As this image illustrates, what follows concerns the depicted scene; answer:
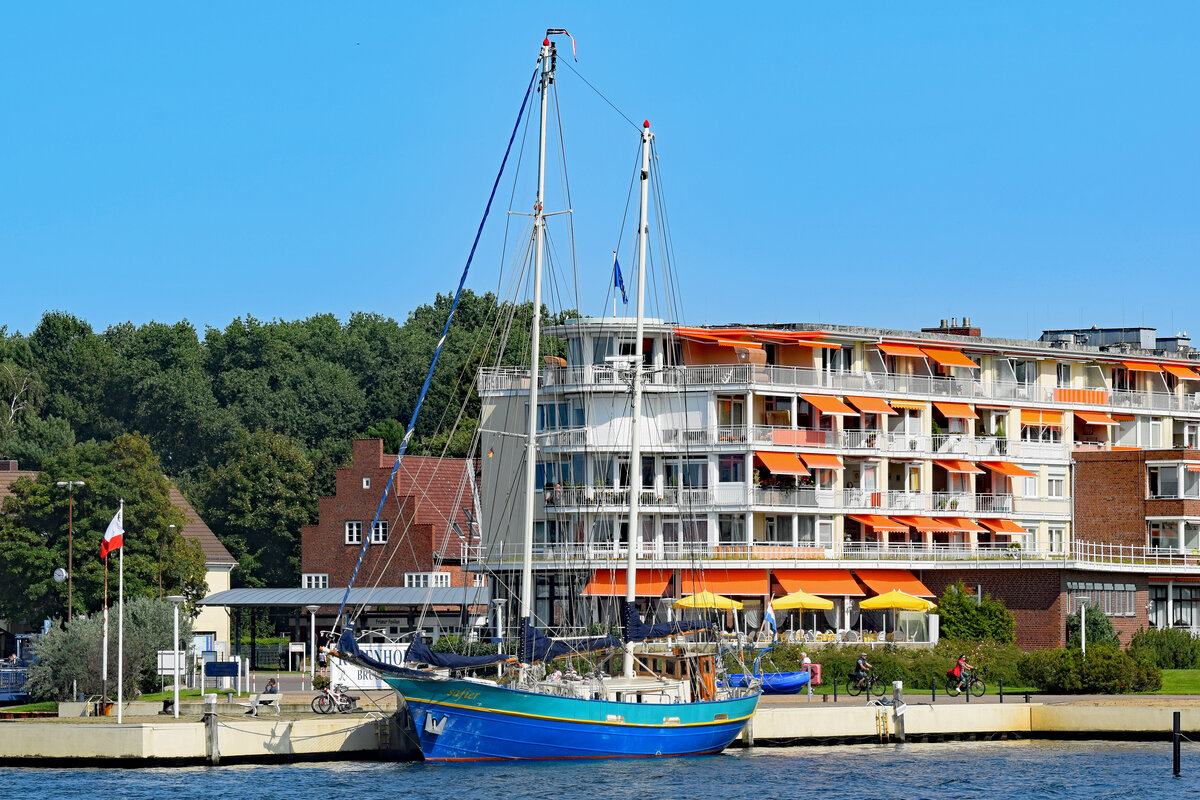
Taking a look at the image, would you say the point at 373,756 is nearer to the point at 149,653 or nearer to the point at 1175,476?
the point at 149,653

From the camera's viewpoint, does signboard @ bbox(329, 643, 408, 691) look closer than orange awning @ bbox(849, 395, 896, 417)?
Yes

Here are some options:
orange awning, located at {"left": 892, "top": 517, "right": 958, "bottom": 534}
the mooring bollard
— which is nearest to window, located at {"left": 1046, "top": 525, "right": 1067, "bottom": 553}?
orange awning, located at {"left": 892, "top": 517, "right": 958, "bottom": 534}

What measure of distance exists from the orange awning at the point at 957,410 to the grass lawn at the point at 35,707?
45.0 m

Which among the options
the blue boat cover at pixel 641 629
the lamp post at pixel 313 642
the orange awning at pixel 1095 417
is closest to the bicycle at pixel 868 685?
the blue boat cover at pixel 641 629

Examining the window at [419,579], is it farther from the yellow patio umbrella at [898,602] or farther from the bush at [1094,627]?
the bush at [1094,627]

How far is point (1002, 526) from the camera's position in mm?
88188

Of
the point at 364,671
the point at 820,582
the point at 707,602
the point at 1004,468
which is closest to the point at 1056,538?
the point at 1004,468

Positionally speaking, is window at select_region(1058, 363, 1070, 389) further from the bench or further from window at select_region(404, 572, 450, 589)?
the bench

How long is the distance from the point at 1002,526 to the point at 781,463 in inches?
532

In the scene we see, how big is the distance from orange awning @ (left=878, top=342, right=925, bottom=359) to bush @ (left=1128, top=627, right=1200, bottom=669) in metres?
17.2

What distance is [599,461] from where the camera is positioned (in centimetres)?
7988

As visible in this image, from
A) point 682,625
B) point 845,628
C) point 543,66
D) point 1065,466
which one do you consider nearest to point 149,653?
point 682,625

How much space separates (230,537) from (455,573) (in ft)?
113

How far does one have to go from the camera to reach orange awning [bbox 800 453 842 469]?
8288 cm
